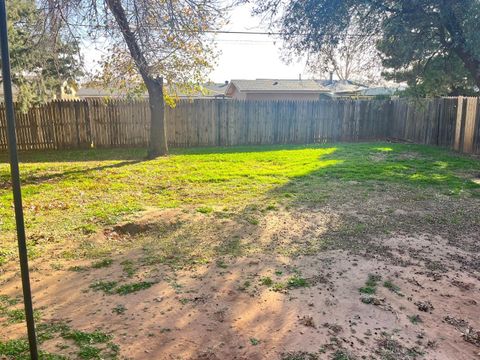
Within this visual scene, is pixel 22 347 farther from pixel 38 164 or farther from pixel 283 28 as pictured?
pixel 38 164

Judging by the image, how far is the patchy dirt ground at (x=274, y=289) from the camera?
9.73 ft

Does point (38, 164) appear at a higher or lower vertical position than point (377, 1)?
lower

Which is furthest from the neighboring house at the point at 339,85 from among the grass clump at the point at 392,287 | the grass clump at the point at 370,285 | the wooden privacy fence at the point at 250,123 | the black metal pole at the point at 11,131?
the black metal pole at the point at 11,131

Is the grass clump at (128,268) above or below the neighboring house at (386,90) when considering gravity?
below

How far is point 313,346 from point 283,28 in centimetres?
578

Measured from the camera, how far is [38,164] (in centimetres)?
1120

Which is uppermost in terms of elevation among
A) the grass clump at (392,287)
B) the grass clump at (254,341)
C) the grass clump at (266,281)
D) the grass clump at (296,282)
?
the grass clump at (296,282)

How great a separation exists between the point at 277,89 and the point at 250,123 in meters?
14.1

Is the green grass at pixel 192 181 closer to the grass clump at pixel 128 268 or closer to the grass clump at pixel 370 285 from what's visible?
the grass clump at pixel 128 268

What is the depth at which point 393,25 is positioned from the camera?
6613 mm

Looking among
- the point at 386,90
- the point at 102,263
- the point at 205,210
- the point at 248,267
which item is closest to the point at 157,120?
the point at 205,210

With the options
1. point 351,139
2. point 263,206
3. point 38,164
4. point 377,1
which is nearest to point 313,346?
point 263,206

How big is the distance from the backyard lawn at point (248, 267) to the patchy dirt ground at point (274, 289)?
17mm

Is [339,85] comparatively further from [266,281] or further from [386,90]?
[266,281]
